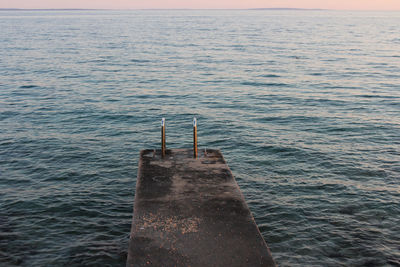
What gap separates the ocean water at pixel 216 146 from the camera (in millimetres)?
12430

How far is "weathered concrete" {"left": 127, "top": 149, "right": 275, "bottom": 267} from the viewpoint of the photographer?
8914 millimetres

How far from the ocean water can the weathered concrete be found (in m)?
1.80

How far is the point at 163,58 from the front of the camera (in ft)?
177

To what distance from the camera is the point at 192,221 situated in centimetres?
1043

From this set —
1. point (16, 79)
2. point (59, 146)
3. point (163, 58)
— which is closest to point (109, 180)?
point (59, 146)

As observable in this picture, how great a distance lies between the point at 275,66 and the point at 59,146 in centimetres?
3135

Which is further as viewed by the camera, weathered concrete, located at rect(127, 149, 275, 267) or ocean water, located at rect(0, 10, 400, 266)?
ocean water, located at rect(0, 10, 400, 266)

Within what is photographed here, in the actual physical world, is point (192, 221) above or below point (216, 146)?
above

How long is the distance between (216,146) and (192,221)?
420 inches

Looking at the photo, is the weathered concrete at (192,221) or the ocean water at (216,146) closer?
the weathered concrete at (192,221)

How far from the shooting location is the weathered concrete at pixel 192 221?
8.91m

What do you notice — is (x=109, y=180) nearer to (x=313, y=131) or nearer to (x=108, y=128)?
(x=108, y=128)

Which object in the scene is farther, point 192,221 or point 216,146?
point 216,146

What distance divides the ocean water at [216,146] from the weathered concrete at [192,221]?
180cm
